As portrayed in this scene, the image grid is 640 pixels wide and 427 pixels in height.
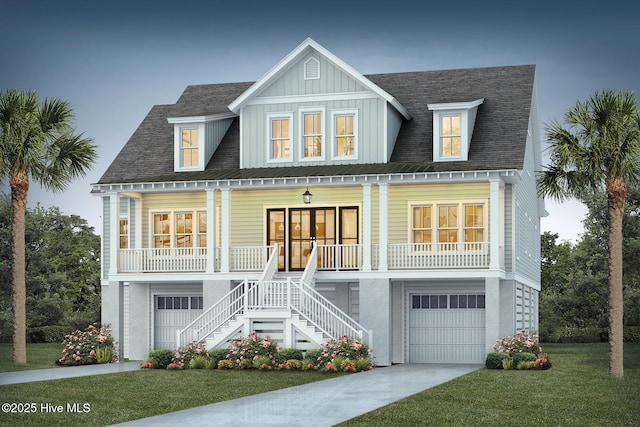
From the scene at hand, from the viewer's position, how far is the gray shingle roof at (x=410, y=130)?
29438mm

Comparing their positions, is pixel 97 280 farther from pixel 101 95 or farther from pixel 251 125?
pixel 101 95

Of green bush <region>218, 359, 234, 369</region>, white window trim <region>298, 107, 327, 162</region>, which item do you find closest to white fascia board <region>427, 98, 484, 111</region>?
white window trim <region>298, 107, 327, 162</region>

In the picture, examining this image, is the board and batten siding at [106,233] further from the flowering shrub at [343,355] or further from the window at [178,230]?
the flowering shrub at [343,355]

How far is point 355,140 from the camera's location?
30531 mm

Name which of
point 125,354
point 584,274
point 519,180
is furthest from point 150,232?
point 584,274

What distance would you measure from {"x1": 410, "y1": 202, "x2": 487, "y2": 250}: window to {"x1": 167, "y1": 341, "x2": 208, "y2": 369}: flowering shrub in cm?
753

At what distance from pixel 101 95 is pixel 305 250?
15.4 m

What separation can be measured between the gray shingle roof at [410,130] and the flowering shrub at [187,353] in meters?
5.80

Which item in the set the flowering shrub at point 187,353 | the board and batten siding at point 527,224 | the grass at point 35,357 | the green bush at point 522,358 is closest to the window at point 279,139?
the flowering shrub at point 187,353

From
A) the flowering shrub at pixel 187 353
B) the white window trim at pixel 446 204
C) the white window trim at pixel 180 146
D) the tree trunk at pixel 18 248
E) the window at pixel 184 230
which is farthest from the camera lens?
the window at pixel 184 230

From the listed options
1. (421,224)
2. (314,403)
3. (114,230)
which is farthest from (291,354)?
(114,230)

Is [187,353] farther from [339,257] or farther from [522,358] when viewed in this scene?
[522,358]

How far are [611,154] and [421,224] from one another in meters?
7.01

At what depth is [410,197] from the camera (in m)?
30.4
